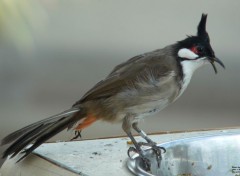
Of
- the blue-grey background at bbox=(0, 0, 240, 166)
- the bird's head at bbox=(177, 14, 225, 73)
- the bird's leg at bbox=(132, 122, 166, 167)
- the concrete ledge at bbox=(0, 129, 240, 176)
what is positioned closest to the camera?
the concrete ledge at bbox=(0, 129, 240, 176)

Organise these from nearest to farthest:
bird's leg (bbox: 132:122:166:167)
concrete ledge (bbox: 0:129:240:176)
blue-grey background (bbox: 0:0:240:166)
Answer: concrete ledge (bbox: 0:129:240:176), bird's leg (bbox: 132:122:166:167), blue-grey background (bbox: 0:0:240:166)

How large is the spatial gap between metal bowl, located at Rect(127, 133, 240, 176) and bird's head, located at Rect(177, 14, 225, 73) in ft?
1.65

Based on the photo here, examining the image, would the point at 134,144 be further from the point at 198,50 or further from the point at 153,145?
the point at 198,50

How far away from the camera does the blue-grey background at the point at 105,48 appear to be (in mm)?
8000

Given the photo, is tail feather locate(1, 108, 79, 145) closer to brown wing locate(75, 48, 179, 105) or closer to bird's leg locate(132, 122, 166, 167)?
brown wing locate(75, 48, 179, 105)

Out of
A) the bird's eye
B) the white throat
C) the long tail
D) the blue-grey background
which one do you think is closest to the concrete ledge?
the long tail

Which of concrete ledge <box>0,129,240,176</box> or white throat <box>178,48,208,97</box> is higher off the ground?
white throat <box>178,48,208,97</box>

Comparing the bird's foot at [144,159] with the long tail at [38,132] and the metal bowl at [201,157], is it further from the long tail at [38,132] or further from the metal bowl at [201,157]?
the long tail at [38,132]

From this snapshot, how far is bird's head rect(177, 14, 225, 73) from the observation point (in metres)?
3.80

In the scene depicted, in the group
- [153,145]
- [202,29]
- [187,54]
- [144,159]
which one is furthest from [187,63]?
[144,159]

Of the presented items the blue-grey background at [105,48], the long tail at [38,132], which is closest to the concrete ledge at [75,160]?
the long tail at [38,132]

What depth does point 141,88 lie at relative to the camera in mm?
3818

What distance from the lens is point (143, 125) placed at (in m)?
7.53

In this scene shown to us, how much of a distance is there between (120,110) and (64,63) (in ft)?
15.5
